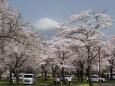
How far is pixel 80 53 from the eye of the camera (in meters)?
50.5

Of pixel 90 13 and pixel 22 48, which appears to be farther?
pixel 90 13

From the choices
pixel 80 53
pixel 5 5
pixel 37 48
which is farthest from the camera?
pixel 80 53

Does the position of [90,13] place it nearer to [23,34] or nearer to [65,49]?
[65,49]

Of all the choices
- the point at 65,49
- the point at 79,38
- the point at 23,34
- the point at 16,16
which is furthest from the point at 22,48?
the point at 65,49

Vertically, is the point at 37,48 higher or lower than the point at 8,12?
lower

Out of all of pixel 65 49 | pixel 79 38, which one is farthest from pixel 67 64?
pixel 79 38

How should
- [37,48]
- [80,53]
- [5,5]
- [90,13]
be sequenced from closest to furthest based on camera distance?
[5,5], [37,48], [90,13], [80,53]

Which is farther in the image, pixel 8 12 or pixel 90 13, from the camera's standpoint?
pixel 90 13

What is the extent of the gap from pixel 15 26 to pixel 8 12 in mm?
1009

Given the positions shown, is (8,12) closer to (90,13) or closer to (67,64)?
(90,13)

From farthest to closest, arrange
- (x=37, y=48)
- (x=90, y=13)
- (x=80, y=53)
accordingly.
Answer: (x=80, y=53) < (x=90, y=13) < (x=37, y=48)

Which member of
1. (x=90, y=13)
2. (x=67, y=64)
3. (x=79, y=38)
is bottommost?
(x=67, y=64)

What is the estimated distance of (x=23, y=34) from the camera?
17.5m

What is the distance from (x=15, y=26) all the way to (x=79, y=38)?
25.2m
